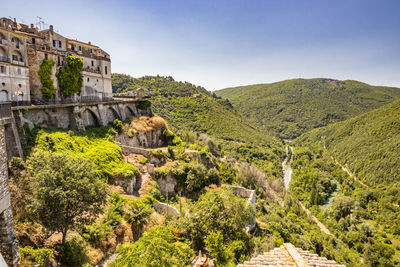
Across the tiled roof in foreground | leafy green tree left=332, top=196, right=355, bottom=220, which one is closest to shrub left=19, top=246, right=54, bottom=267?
the tiled roof in foreground

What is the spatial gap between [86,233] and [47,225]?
3.29 m

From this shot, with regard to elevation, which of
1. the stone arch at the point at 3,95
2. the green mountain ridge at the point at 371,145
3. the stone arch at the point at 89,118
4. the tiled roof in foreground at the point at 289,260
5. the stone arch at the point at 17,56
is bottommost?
the green mountain ridge at the point at 371,145

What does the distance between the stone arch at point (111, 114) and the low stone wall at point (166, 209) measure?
1596 cm

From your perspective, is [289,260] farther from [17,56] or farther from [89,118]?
[17,56]

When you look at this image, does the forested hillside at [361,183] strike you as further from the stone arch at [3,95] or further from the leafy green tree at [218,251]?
the stone arch at [3,95]

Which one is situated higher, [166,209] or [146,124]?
[146,124]

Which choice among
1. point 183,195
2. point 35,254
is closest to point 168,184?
point 183,195

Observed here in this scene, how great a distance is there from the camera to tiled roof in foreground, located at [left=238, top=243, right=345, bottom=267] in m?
8.50

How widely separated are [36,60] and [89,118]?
843 centimetres

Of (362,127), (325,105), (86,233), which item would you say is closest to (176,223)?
(86,233)

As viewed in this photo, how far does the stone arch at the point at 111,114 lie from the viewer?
104 ft

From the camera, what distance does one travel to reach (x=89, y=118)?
28.8 metres

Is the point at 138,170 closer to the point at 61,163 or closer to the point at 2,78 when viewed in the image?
the point at 61,163

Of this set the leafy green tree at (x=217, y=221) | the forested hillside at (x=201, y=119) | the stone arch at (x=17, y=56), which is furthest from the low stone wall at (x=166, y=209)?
the forested hillside at (x=201, y=119)
